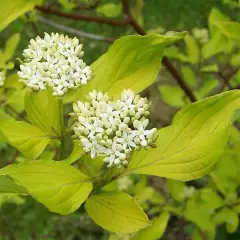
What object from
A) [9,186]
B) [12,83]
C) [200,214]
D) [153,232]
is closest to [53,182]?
[9,186]

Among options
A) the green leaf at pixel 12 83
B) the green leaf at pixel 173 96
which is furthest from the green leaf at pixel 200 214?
the green leaf at pixel 12 83

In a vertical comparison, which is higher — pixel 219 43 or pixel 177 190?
pixel 219 43

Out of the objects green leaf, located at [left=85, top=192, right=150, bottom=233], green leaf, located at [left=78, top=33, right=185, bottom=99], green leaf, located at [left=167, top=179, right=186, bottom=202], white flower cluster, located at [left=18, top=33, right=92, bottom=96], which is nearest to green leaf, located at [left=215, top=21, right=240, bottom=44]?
green leaf, located at [left=78, top=33, right=185, bottom=99]

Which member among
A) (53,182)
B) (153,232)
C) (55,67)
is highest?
(55,67)

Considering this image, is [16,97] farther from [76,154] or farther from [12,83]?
[76,154]

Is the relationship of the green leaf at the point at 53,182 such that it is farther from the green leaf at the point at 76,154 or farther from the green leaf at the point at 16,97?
the green leaf at the point at 16,97

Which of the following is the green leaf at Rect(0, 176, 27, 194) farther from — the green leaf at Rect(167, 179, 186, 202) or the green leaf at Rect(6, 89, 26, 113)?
the green leaf at Rect(167, 179, 186, 202)

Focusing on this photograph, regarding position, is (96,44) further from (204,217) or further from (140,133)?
(140,133)
